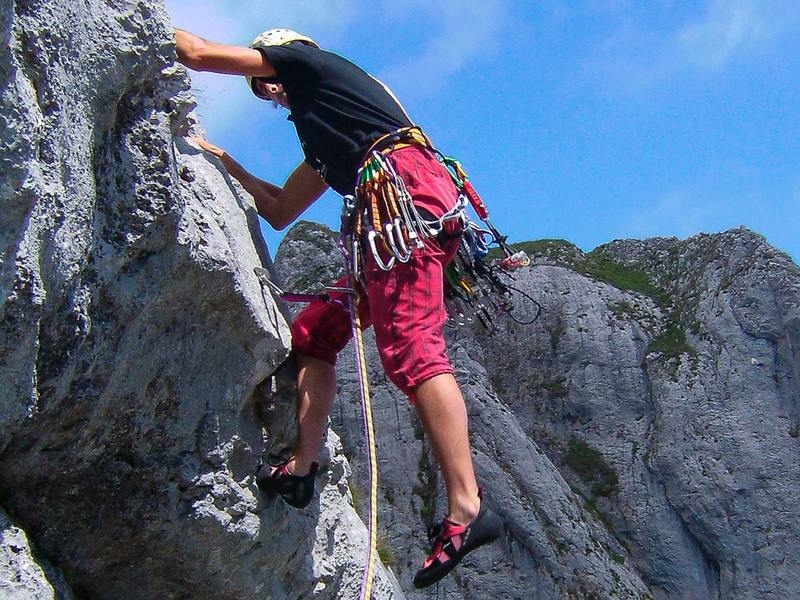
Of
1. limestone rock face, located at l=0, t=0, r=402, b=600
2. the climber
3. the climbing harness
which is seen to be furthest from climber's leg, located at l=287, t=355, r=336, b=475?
the climbing harness

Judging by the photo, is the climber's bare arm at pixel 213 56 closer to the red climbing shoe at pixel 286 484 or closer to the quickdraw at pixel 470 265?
the quickdraw at pixel 470 265

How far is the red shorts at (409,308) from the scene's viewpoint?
210 inches

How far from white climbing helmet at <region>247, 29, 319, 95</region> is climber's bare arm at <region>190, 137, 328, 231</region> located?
26.1 inches

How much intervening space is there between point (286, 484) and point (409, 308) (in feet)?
4.39

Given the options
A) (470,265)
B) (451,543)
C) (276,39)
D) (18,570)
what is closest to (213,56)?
(276,39)

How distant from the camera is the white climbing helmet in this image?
5859mm

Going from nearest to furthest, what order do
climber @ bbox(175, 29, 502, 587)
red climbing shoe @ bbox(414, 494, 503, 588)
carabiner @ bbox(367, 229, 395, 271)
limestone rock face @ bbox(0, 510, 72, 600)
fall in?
limestone rock face @ bbox(0, 510, 72, 600), red climbing shoe @ bbox(414, 494, 503, 588), climber @ bbox(175, 29, 502, 587), carabiner @ bbox(367, 229, 395, 271)

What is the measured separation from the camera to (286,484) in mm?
5887

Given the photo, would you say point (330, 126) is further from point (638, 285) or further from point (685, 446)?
point (638, 285)

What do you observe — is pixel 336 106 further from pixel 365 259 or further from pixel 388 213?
pixel 365 259

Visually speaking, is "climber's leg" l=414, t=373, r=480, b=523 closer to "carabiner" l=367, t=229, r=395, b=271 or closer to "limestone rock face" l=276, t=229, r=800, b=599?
"carabiner" l=367, t=229, r=395, b=271

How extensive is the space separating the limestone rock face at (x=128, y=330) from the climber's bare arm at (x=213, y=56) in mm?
241

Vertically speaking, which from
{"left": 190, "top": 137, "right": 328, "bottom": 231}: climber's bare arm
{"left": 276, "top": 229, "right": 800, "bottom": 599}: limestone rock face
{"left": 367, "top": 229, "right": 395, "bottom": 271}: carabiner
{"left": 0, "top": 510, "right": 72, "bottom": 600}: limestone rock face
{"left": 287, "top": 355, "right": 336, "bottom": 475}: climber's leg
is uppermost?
{"left": 276, "top": 229, "right": 800, "bottom": 599}: limestone rock face

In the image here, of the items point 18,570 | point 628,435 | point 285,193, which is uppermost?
point 628,435
